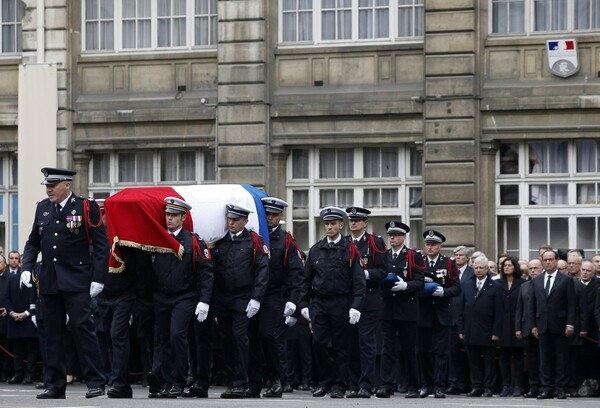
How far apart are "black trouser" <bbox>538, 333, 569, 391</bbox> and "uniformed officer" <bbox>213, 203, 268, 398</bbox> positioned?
4.31 m

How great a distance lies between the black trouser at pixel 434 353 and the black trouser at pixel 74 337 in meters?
5.39

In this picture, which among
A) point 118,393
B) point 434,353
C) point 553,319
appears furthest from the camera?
point 434,353

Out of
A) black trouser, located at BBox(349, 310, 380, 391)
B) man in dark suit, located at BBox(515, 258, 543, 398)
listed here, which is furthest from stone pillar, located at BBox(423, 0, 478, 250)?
black trouser, located at BBox(349, 310, 380, 391)

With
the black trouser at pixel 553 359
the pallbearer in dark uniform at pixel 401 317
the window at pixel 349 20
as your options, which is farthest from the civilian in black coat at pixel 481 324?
the window at pixel 349 20

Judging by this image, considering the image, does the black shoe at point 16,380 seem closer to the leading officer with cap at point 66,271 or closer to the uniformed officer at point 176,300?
the uniformed officer at point 176,300

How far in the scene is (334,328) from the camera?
1892 centimetres

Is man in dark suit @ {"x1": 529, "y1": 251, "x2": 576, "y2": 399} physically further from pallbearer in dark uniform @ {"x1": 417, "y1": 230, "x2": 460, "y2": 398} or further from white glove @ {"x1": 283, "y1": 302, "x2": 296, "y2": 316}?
white glove @ {"x1": 283, "y1": 302, "x2": 296, "y2": 316}

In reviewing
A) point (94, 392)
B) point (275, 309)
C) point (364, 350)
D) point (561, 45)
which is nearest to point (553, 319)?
point (364, 350)

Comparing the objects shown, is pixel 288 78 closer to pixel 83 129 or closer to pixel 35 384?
pixel 83 129

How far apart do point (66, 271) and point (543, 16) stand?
1443cm

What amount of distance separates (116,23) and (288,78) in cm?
364

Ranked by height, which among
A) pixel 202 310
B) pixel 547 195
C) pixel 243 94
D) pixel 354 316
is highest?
pixel 243 94

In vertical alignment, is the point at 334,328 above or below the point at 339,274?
below

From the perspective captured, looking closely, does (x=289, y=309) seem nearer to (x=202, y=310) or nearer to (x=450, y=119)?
(x=202, y=310)
